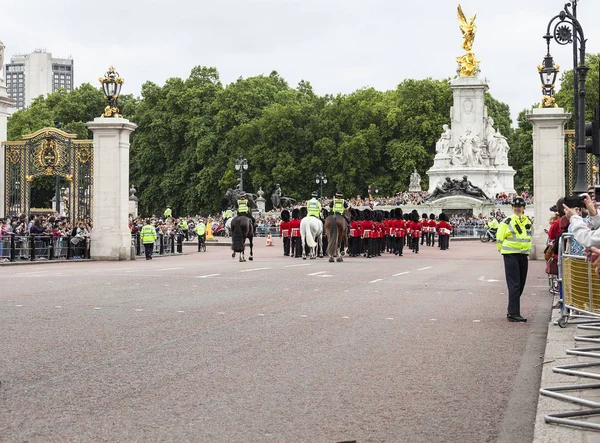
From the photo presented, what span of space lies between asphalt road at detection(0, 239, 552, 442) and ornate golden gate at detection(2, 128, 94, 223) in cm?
1703

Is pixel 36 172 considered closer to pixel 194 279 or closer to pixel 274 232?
pixel 194 279

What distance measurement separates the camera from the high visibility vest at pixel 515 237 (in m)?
13.5

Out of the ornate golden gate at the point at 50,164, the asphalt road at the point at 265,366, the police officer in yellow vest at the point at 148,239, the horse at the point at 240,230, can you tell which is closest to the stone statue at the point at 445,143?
the ornate golden gate at the point at 50,164

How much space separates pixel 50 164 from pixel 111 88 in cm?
420

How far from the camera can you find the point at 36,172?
3466 cm

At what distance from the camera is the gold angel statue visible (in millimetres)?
78125

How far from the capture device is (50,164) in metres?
34.3

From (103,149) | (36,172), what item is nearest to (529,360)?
(103,149)

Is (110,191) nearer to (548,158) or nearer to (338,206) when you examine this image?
(338,206)

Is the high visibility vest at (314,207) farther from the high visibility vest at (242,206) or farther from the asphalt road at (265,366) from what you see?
the asphalt road at (265,366)

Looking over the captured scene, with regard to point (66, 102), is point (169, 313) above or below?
below

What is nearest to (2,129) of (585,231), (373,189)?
(585,231)

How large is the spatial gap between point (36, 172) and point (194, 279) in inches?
644

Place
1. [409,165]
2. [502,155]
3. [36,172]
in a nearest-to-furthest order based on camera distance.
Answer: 1. [36,172]
2. [502,155]
3. [409,165]
